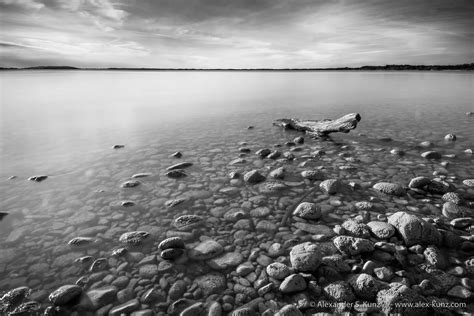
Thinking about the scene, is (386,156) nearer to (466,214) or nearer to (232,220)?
(466,214)

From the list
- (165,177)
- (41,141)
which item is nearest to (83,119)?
(41,141)

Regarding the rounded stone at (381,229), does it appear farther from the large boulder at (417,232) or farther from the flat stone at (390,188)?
the flat stone at (390,188)

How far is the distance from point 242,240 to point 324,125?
7975 millimetres

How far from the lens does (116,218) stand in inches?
195

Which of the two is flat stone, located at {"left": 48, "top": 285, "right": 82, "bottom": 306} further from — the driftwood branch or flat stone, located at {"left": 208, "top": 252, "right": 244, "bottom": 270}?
the driftwood branch

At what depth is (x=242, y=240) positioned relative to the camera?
4.25 m

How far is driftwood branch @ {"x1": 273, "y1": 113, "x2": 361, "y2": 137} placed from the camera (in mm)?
9898

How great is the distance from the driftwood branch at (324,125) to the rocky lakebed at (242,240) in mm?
2768

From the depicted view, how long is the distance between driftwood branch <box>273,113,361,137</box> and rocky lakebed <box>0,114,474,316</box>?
2.77m

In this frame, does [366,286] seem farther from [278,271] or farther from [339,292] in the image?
[278,271]

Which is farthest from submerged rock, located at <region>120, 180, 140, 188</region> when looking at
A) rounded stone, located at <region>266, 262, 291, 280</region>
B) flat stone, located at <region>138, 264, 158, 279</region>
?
rounded stone, located at <region>266, 262, 291, 280</region>

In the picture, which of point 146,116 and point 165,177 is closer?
point 165,177

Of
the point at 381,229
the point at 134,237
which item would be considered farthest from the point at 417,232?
the point at 134,237

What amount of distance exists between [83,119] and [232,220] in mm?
15373
